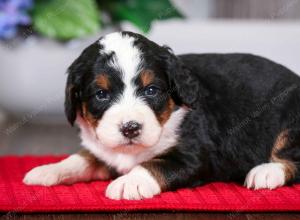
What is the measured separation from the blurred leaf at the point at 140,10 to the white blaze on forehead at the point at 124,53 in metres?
2.34

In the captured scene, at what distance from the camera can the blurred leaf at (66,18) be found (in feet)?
17.5

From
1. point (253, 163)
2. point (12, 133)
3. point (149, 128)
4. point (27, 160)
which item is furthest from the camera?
point (12, 133)

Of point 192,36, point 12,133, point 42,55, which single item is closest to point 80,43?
point 42,55

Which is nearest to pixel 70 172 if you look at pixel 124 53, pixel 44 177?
pixel 44 177

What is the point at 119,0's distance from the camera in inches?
234

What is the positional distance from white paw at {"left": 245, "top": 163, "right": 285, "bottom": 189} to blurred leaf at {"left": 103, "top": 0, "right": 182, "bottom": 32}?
253 centimetres

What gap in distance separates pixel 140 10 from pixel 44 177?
108 inches

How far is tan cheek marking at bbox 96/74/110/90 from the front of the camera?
3.19 m

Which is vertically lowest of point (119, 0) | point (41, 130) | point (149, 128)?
point (41, 130)

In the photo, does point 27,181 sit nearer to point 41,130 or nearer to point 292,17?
point 41,130

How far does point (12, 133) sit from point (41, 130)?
0.35 m

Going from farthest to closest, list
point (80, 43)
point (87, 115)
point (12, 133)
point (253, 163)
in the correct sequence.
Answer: point (12, 133), point (80, 43), point (253, 163), point (87, 115)

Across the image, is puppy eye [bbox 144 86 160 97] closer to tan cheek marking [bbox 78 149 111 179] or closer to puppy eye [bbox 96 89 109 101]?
puppy eye [bbox 96 89 109 101]

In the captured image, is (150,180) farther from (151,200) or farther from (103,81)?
(103,81)
